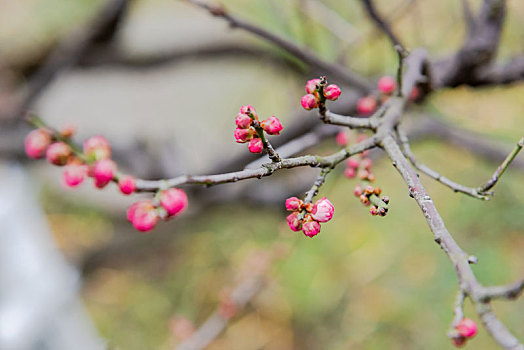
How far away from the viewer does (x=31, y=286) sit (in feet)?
4.83

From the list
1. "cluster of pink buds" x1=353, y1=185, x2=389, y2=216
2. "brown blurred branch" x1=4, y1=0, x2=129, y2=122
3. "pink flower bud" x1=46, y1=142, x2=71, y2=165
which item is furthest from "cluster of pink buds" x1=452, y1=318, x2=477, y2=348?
"brown blurred branch" x1=4, y1=0, x2=129, y2=122

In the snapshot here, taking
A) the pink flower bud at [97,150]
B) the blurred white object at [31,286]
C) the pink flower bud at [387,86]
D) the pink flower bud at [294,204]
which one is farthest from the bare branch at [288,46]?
the blurred white object at [31,286]

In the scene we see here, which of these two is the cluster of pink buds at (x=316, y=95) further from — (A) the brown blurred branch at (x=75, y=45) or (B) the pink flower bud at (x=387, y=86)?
(A) the brown blurred branch at (x=75, y=45)

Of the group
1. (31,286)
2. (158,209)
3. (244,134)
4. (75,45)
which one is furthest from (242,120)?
(31,286)

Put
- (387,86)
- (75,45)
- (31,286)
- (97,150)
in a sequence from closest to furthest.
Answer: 1. (97,150)
2. (387,86)
3. (75,45)
4. (31,286)

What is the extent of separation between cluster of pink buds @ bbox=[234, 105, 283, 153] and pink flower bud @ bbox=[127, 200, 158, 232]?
0.37 ft

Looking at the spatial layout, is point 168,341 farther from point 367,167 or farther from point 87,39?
point 367,167

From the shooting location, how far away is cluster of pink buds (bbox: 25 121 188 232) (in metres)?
0.42

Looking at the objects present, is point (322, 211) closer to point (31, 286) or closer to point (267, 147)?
point (267, 147)

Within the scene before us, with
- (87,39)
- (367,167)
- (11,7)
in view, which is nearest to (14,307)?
(87,39)

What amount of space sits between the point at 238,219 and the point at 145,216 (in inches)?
67.5

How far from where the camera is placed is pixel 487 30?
72 centimetres

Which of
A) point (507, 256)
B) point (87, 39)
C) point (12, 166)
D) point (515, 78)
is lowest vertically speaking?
point (507, 256)

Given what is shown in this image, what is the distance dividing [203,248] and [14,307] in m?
0.88
